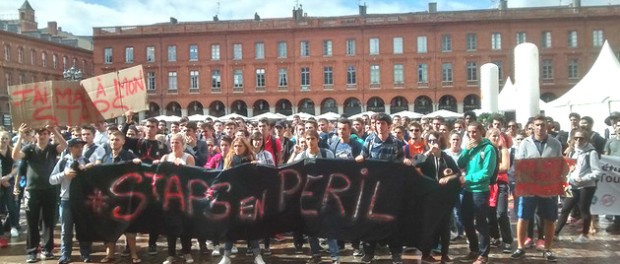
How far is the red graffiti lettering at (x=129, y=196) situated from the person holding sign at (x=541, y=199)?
201 inches

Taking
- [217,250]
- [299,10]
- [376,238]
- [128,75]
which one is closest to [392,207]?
[376,238]

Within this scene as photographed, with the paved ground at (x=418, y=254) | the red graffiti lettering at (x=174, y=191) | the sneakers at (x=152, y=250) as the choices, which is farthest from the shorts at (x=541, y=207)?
the sneakers at (x=152, y=250)

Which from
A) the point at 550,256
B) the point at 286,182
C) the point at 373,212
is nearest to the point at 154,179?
the point at 286,182

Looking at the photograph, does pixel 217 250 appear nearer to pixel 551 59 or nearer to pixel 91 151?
pixel 91 151

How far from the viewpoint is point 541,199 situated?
7.57 metres

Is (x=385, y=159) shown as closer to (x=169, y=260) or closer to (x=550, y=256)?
(x=550, y=256)

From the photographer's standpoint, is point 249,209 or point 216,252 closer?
point 249,209

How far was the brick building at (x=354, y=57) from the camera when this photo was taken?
170 ft

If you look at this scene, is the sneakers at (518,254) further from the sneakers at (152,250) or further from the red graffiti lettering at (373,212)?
the sneakers at (152,250)

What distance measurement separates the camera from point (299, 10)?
57.4 metres

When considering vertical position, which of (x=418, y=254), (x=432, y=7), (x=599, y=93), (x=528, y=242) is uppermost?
(x=432, y=7)

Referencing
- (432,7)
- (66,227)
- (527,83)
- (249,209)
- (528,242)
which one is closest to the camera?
(249,209)

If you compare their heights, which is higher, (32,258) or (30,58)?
(30,58)

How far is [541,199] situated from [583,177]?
1.46 m
